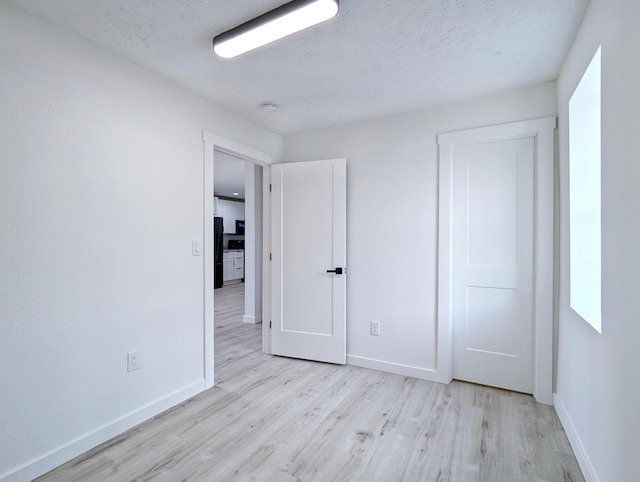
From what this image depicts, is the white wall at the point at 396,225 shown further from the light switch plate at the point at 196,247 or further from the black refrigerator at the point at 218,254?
the black refrigerator at the point at 218,254

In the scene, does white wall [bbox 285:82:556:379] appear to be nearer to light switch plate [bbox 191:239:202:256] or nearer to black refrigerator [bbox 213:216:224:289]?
light switch plate [bbox 191:239:202:256]

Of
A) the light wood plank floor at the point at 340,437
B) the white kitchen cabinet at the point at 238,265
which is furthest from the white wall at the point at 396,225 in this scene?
the white kitchen cabinet at the point at 238,265

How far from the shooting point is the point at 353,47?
1988 millimetres

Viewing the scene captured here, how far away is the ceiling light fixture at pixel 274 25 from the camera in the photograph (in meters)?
1.54

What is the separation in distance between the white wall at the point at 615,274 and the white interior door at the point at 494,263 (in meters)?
0.77

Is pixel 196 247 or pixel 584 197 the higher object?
pixel 584 197

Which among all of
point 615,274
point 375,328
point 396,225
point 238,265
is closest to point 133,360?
point 375,328

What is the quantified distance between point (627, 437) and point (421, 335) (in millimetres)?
1728

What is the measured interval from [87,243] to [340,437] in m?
1.93

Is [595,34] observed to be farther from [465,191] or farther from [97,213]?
[97,213]

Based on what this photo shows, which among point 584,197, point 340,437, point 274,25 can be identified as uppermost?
point 274,25

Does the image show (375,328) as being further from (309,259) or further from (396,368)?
(309,259)

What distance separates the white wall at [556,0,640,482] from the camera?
119cm

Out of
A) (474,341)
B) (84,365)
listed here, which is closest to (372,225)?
(474,341)
